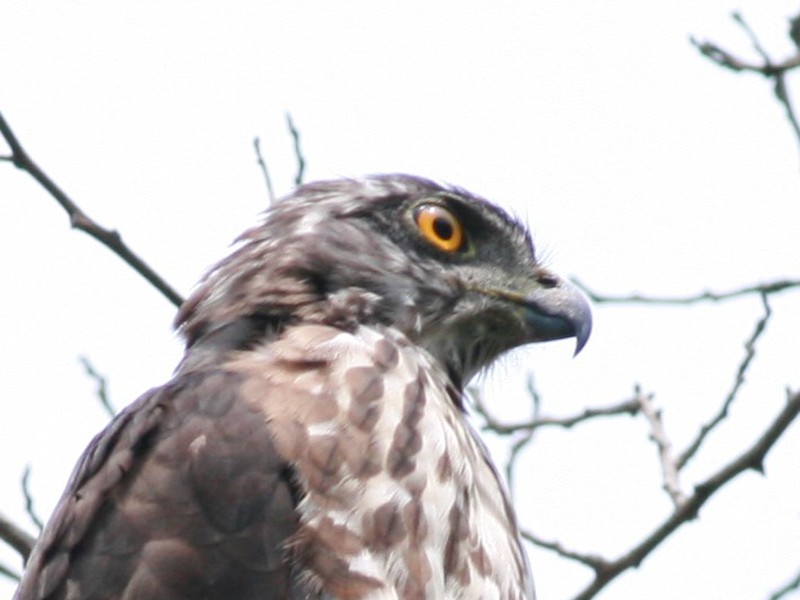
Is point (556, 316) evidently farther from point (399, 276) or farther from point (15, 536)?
point (15, 536)

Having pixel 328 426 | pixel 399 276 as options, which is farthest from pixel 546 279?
pixel 328 426

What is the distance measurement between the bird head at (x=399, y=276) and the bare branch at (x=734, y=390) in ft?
2.34

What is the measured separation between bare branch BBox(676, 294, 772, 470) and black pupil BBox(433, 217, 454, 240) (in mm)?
1200

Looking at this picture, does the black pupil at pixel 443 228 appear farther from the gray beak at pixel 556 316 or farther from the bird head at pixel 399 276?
the gray beak at pixel 556 316

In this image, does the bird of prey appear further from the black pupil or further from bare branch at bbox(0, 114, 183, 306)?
bare branch at bbox(0, 114, 183, 306)

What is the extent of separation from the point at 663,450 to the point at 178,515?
2395 millimetres

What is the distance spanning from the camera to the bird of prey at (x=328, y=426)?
458cm

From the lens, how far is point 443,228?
6039 mm

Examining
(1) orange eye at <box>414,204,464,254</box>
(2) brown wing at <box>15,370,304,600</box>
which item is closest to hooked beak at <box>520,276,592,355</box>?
(1) orange eye at <box>414,204,464,254</box>

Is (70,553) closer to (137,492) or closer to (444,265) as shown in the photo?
(137,492)

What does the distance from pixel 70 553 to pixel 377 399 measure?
39.0 inches

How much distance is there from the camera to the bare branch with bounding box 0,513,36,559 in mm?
5480

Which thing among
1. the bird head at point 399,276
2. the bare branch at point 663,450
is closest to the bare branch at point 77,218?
the bird head at point 399,276

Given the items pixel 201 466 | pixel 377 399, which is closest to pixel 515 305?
pixel 377 399
